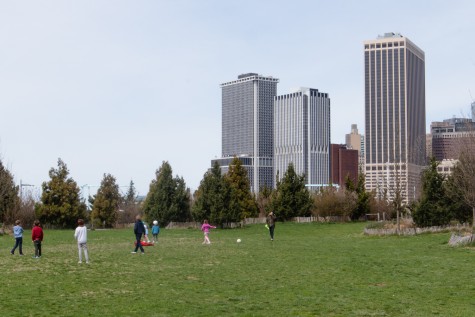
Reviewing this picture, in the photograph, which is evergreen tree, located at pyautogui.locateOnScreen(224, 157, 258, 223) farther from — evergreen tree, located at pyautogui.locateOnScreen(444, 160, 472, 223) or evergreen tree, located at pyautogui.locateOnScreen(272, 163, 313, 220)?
evergreen tree, located at pyautogui.locateOnScreen(444, 160, 472, 223)

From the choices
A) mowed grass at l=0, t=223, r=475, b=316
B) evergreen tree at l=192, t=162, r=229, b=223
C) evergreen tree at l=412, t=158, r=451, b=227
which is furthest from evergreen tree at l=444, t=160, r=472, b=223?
evergreen tree at l=192, t=162, r=229, b=223

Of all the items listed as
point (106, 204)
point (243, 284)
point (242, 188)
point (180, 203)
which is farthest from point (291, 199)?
point (243, 284)

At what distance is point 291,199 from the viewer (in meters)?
68.9

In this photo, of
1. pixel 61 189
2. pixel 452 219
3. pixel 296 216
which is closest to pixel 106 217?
pixel 61 189

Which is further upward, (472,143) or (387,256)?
(472,143)

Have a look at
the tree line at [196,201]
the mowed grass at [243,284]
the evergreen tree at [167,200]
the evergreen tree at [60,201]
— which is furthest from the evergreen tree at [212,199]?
the mowed grass at [243,284]

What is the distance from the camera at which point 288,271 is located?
69.7ft

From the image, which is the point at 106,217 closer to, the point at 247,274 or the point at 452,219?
the point at 452,219

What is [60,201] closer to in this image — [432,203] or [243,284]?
[432,203]

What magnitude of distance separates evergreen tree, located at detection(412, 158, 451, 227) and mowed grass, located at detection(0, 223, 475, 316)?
1602 cm

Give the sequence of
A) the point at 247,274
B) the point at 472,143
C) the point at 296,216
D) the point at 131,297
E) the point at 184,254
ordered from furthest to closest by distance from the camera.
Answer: the point at 296,216 → the point at 472,143 → the point at 184,254 → the point at 247,274 → the point at 131,297

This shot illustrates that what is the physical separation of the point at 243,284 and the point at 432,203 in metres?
29.7

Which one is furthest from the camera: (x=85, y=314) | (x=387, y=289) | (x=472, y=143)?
(x=472, y=143)

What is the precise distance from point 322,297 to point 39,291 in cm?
766
